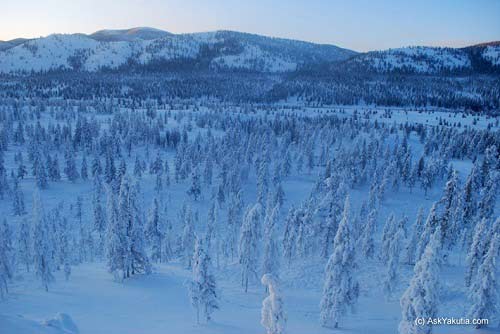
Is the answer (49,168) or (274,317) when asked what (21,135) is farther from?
(274,317)

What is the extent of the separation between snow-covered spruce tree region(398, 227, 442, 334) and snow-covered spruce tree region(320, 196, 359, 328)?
6734 mm

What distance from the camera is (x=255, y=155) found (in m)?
A: 114

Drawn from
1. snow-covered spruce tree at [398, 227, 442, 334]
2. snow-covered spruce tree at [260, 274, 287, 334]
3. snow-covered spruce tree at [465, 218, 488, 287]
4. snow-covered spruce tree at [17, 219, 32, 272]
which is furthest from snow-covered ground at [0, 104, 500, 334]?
snow-covered spruce tree at [260, 274, 287, 334]

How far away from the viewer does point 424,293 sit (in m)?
23.7

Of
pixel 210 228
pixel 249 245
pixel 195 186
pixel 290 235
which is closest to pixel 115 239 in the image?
pixel 249 245

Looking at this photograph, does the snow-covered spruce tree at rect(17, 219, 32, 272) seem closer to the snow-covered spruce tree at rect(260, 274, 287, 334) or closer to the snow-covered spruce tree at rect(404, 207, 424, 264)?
the snow-covered spruce tree at rect(260, 274, 287, 334)

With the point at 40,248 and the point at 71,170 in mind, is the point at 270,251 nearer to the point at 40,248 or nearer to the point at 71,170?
the point at 40,248

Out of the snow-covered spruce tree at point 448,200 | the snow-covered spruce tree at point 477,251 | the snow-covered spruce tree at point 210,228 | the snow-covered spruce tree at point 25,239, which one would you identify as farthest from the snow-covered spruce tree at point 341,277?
the snow-covered spruce tree at point 25,239

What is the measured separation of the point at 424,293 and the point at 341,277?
8.33 m

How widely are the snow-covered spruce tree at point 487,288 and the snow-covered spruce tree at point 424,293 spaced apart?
10189mm

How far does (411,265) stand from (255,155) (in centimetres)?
6709

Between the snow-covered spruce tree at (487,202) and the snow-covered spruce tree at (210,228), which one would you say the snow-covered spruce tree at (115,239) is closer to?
the snow-covered spruce tree at (210,228)

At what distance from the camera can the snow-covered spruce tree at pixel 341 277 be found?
3045 cm

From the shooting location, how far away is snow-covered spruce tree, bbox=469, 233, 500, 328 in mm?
30578
